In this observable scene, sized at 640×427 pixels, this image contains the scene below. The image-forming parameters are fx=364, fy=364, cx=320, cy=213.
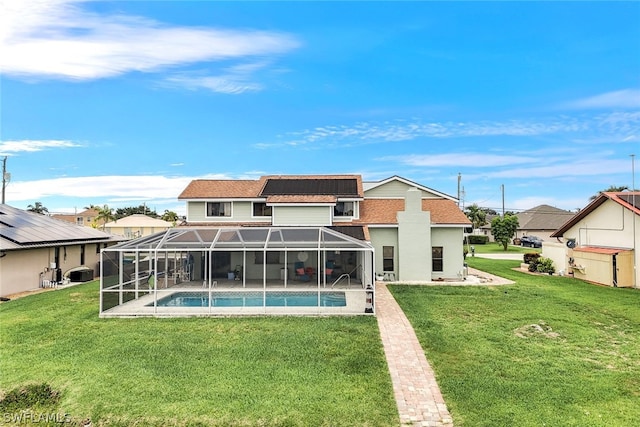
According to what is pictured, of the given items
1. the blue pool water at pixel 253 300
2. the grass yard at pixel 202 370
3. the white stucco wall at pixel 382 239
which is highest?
the white stucco wall at pixel 382 239

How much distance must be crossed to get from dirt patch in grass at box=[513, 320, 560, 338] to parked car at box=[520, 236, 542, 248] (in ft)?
149

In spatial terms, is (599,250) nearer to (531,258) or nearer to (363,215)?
(531,258)

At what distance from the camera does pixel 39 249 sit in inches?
859

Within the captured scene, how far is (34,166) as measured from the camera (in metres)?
29.8

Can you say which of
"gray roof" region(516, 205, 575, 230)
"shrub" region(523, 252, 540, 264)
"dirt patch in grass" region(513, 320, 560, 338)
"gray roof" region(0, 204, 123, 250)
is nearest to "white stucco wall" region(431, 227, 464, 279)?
"shrub" region(523, 252, 540, 264)

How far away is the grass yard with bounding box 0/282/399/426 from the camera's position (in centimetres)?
721

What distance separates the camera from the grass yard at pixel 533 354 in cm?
725

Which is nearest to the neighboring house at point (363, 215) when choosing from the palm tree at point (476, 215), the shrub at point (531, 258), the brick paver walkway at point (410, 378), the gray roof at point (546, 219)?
the shrub at point (531, 258)

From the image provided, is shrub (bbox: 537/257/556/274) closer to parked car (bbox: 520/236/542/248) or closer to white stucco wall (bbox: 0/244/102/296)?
parked car (bbox: 520/236/542/248)

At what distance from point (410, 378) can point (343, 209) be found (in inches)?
689

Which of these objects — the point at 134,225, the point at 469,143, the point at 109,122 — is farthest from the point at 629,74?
the point at 134,225

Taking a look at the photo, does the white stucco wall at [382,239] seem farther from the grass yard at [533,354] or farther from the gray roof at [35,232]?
the gray roof at [35,232]

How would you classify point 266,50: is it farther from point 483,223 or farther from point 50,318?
point 483,223

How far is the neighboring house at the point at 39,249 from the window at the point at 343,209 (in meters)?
17.4
